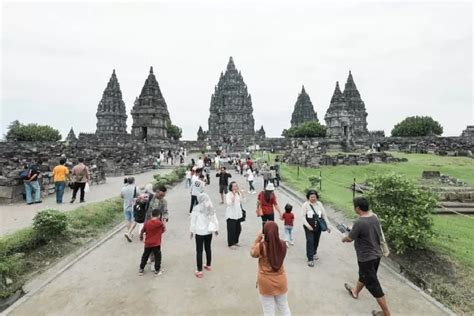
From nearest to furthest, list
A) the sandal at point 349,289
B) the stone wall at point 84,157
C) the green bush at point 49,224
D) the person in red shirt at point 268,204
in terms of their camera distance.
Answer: the sandal at point 349,289 < the green bush at point 49,224 < the person in red shirt at point 268,204 < the stone wall at point 84,157

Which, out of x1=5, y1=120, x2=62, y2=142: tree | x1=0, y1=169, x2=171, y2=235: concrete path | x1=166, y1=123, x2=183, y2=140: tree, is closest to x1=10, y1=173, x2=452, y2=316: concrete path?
x1=0, y1=169, x2=171, y2=235: concrete path

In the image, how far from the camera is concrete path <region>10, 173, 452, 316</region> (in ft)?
16.5

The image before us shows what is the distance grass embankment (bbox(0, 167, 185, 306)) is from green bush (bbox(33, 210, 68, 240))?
11cm

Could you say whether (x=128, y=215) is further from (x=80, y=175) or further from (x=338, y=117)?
(x=338, y=117)

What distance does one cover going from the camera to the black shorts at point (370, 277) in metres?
4.86

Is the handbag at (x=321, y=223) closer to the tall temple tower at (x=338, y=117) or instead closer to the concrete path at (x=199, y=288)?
the concrete path at (x=199, y=288)

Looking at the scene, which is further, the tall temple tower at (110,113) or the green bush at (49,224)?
the tall temple tower at (110,113)

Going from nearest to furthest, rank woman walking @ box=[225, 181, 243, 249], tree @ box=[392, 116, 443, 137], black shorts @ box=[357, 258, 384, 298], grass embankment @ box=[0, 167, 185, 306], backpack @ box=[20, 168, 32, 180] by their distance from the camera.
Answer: black shorts @ box=[357, 258, 384, 298] < grass embankment @ box=[0, 167, 185, 306] < woman walking @ box=[225, 181, 243, 249] < backpack @ box=[20, 168, 32, 180] < tree @ box=[392, 116, 443, 137]

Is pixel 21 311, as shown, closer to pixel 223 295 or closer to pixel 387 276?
pixel 223 295

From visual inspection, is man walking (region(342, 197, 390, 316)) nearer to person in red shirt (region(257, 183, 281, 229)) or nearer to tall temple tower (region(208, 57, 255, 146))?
person in red shirt (region(257, 183, 281, 229))

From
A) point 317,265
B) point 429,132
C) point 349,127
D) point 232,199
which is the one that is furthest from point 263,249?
point 429,132

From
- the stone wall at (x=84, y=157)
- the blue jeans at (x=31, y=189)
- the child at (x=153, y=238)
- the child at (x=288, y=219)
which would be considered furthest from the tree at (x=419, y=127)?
the child at (x=153, y=238)

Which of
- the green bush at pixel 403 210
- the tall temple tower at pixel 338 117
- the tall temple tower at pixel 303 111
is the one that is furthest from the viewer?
the tall temple tower at pixel 303 111

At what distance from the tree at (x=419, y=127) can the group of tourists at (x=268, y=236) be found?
224 ft
